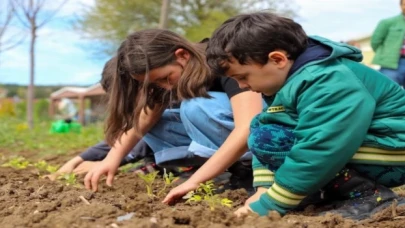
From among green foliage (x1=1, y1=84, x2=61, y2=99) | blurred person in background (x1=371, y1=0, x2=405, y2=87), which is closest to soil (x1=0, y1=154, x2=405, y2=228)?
blurred person in background (x1=371, y1=0, x2=405, y2=87)

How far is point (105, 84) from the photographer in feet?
11.5

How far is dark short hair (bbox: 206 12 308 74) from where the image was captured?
2119mm

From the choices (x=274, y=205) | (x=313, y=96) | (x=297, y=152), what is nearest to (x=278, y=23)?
(x=313, y=96)

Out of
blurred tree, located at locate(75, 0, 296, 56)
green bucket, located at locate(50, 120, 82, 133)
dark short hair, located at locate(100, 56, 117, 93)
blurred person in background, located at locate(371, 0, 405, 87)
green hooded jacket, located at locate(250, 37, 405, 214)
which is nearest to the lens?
green hooded jacket, located at locate(250, 37, 405, 214)

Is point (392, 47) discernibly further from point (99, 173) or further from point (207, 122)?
point (99, 173)

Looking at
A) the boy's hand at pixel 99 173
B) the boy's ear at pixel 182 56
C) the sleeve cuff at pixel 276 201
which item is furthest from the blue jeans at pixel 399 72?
the sleeve cuff at pixel 276 201

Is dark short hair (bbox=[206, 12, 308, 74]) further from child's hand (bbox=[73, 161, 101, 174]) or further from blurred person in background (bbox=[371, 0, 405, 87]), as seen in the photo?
blurred person in background (bbox=[371, 0, 405, 87])

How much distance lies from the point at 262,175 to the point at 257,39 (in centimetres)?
56

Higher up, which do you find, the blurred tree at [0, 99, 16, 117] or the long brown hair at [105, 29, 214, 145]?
the long brown hair at [105, 29, 214, 145]

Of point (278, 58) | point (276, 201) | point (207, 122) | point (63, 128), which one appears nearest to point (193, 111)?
point (207, 122)

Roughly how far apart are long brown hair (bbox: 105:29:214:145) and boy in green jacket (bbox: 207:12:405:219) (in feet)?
2.05

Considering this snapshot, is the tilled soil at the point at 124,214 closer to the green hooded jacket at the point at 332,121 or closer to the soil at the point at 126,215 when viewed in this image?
the soil at the point at 126,215

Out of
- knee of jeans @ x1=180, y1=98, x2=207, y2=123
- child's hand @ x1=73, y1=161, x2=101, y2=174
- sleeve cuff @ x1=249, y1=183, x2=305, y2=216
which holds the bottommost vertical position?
child's hand @ x1=73, y1=161, x2=101, y2=174

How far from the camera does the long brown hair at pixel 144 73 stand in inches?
112
